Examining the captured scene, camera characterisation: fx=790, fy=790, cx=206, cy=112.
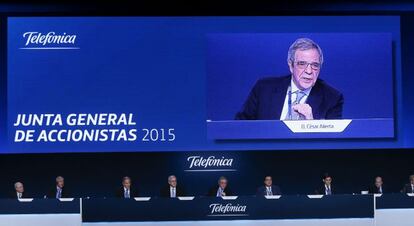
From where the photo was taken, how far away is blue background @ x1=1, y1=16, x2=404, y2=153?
39.1 ft

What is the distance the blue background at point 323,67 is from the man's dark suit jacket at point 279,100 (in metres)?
0.09

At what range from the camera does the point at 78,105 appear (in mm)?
11977

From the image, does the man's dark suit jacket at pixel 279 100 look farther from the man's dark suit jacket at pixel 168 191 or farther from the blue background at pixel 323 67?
the man's dark suit jacket at pixel 168 191

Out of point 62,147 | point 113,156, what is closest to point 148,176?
point 113,156

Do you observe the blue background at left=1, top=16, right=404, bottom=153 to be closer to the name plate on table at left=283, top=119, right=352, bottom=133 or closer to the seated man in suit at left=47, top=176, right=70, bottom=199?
the name plate on table at left=283, top=119, right=352, bottom=133

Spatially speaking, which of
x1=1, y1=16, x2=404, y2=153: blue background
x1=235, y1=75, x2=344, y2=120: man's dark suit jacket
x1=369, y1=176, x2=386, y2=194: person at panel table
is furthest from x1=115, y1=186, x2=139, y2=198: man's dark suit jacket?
x1=369, y1=176, x2=386, y2=194: person at panel table

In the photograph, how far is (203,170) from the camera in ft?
40.3

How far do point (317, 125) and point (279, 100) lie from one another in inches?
27.3

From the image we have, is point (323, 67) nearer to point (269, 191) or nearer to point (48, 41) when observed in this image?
point (269, 191)

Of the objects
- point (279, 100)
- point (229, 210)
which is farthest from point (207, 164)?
point (229, 210)

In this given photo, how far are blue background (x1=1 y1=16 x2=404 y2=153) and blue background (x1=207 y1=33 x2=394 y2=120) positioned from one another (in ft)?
0.41
